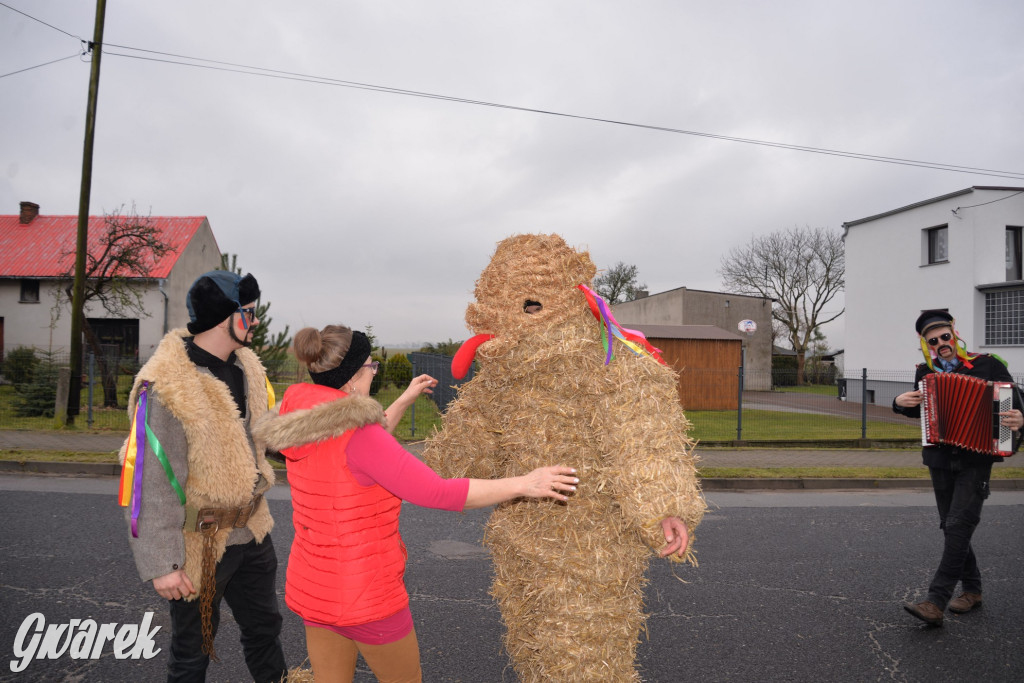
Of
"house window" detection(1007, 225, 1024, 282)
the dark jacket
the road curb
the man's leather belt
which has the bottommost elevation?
the road curb

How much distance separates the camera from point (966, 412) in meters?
4.28

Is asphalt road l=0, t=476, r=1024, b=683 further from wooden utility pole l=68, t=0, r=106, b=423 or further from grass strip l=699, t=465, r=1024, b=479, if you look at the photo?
wooden utility pole l=68, t=0, r=106, b=423

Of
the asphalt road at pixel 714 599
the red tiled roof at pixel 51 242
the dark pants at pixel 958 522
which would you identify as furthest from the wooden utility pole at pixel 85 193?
the dark pants at pixel 958 522

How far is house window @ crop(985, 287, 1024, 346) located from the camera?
19.3 m

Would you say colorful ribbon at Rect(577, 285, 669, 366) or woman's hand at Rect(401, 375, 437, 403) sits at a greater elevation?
colorful ribbon at Rect(577, 285, 669, 366)

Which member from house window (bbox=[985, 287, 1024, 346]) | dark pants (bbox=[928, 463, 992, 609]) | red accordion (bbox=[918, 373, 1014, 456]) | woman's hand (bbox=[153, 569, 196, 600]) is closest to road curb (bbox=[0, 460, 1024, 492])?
dark pants (bbox=[928, 463, 992, 609])

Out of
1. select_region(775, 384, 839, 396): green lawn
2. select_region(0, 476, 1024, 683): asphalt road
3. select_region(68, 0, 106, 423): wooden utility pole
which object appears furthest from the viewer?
select_region(775, 384, 839, 396): green lawn

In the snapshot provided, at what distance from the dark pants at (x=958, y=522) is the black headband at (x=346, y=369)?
13.6 feet

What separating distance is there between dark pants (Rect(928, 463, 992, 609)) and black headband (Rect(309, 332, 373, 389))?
13.6 feet

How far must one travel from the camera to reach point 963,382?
14.4 ft

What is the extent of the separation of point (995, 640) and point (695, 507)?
3.19 meters

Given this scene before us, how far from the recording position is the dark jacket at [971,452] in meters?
4.26

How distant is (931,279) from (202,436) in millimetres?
25224

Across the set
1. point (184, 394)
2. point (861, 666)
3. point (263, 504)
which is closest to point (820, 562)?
point (861, 666)
